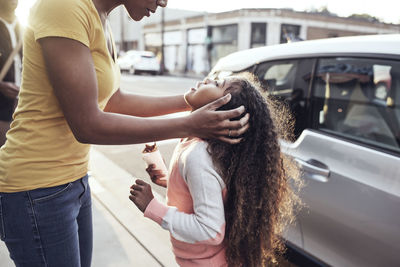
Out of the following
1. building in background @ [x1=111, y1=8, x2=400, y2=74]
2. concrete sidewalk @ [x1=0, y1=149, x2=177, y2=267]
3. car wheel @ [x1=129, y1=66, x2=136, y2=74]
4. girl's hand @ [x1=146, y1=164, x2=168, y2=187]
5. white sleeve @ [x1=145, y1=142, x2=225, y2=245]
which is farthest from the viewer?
car wheel @ [x1=129, y1=66, x2=136, y2=74]

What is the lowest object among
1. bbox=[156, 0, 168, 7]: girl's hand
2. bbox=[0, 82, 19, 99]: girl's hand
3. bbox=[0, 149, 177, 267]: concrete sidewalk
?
bbox=[0, 149, 177, 267]: concrete sidewalk

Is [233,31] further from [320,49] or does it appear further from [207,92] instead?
[207,92]

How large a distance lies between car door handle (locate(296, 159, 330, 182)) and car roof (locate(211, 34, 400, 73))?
732 millimetres

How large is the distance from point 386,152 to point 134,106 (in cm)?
143

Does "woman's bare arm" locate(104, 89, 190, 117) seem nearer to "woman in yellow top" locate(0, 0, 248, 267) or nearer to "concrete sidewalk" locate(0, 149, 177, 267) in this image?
"woman in yellow top" locate(0, 0, 248, 267)

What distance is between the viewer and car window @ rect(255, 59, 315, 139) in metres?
2.50

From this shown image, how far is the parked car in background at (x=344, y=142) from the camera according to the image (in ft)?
6.11

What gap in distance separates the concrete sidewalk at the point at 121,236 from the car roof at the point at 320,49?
5.13 feet

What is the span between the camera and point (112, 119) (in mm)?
1106

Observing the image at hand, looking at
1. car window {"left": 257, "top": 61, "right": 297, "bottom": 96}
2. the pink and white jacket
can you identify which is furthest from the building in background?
the pink and white jacket

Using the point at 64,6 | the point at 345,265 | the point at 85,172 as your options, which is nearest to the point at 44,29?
the point at 64,6

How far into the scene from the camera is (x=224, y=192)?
4.21 feet

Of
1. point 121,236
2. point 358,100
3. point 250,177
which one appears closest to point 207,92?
point 250,177

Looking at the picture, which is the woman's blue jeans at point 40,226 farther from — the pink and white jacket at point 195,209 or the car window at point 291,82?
the car window at point 291,82
